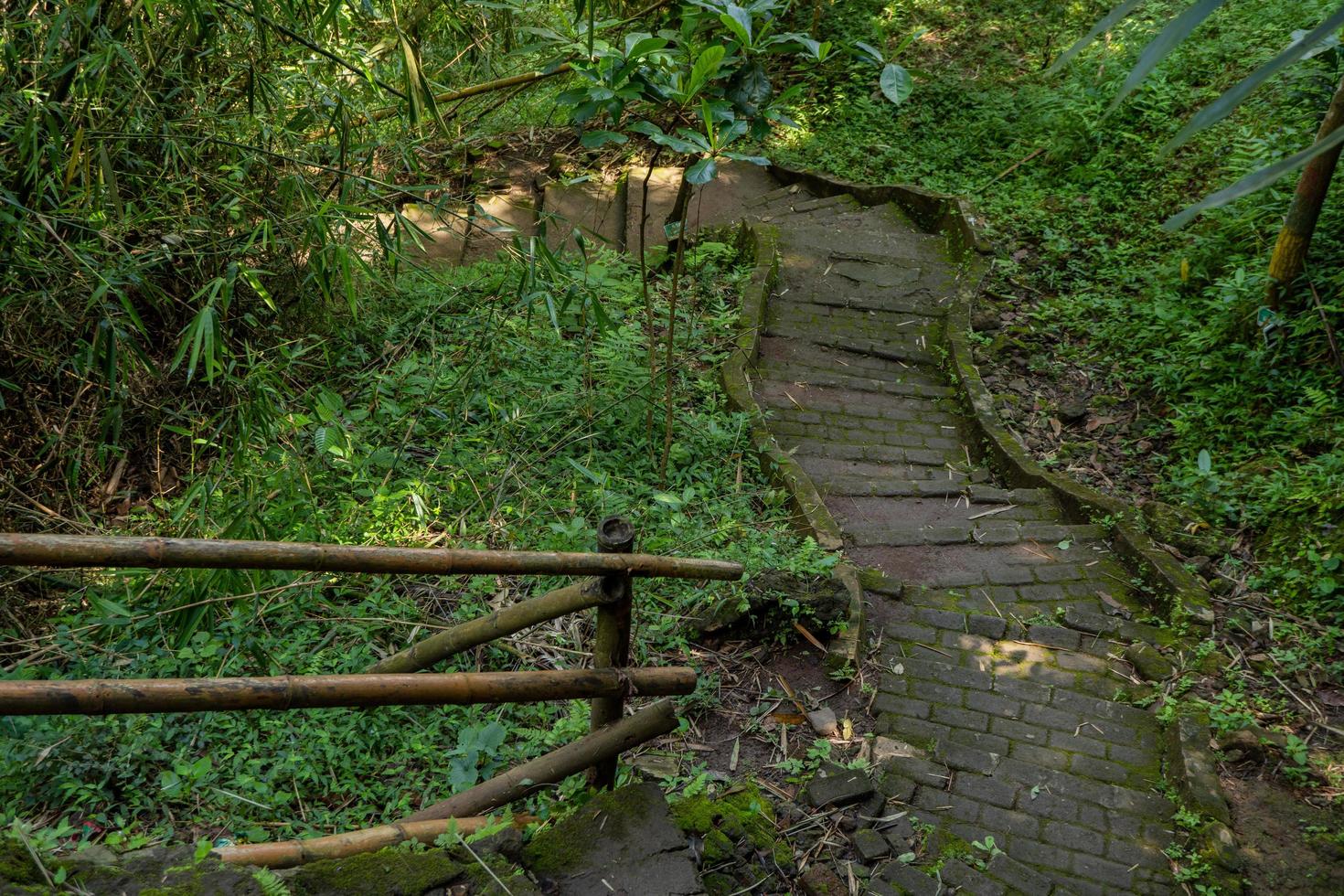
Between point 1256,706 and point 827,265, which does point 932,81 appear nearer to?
point 827,265

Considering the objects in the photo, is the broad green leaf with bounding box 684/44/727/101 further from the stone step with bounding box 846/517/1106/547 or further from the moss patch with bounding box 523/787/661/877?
the stone step with bounding box 846/517/1106/547

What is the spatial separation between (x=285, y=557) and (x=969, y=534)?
428cm

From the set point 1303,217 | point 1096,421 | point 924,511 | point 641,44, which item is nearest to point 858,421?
point 924,511

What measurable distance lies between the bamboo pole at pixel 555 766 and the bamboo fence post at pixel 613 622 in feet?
0.15

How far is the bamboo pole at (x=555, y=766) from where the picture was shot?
245 centimetres

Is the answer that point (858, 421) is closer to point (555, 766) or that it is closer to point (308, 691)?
point (555, 766)

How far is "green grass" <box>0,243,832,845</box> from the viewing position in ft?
10.5

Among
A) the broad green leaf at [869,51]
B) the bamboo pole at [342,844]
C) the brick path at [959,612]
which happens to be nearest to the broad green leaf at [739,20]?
the broad green leaf at [869,51]

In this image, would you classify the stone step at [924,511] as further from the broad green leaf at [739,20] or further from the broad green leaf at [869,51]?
the broad green leaf at [739,20]

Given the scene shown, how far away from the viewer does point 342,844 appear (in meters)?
2.12

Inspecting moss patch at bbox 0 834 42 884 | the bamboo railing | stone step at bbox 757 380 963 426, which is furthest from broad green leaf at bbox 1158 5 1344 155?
stone step at bbox 757 380 963 426

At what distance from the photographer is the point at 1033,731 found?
4.10m

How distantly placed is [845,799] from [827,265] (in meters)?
5.47

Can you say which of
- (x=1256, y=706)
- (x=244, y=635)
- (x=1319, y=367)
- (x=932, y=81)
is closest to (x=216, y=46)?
(x=244, y=635)
